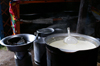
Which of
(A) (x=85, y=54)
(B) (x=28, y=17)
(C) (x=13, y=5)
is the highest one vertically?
(C) (x=13, y=5)

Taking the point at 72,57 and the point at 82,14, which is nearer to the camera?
the point at 72,57

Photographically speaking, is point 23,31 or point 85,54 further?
point 23,31

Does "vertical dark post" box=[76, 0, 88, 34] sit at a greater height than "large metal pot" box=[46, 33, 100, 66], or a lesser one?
greater

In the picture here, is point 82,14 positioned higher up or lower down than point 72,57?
higher up

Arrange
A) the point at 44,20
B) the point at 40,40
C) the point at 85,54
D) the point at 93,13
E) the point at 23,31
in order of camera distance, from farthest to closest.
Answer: the point at 23,31 < the point at 44,20 < the point at 93,13 < the point at 40,40 < the point at 85,54

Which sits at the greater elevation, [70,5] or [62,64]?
[70,5]

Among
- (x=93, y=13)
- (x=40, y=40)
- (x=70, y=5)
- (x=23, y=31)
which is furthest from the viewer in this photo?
(x=70, y=5)

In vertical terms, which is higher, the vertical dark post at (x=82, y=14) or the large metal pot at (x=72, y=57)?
the vertical dark post at (x=82, y=14)

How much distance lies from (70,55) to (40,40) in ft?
4.15

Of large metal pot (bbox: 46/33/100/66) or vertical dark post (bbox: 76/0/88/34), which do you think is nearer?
Result: large metal pot (bbox: 46/33/100/66)

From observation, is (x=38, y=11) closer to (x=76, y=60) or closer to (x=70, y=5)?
(x=70, y=5)

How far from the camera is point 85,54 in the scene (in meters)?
1.63

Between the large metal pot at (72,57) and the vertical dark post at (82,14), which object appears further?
the vertical dark post at (82,14)

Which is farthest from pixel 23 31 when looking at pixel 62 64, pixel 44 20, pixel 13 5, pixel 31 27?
pixel 62 64
